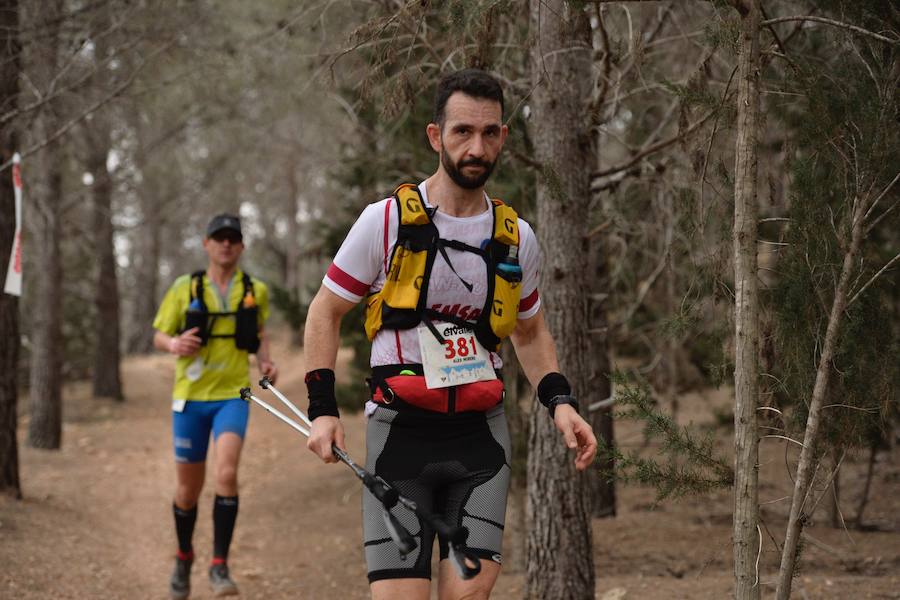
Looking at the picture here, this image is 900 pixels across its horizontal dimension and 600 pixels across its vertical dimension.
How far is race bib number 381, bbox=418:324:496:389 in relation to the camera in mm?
3305

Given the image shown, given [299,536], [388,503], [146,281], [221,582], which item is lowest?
[299,536]

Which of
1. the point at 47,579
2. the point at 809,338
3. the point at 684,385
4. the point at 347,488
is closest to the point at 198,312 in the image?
the point at 47,579

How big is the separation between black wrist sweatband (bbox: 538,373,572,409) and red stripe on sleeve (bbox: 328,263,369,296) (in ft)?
2.72

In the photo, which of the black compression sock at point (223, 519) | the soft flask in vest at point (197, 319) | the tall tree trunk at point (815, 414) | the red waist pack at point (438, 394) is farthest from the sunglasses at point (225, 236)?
the tall tree trunk at point (815, 414)

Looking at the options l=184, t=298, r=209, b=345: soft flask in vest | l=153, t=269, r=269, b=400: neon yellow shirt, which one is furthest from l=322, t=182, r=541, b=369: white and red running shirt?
l=184, t=298, r=209, b=345: soft flask in vest

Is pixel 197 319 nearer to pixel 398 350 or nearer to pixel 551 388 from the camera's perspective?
pixel 398 350

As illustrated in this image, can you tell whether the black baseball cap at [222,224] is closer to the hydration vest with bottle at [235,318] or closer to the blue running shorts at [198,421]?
the hydration vest with bottle at [235,318]

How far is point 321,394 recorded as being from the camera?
10.7ft

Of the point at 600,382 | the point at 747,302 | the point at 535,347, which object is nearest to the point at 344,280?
the point at 535,347

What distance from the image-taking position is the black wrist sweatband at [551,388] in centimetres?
355

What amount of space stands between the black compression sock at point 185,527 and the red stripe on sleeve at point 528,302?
12.5 ft

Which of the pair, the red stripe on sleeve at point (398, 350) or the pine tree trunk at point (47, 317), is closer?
the red stripe on sleeve at point (398, 350)

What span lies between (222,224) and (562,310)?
2.61m

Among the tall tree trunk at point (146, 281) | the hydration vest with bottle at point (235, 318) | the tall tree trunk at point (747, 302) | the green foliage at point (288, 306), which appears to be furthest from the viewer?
the tall tree trunk at point (146, 281)
